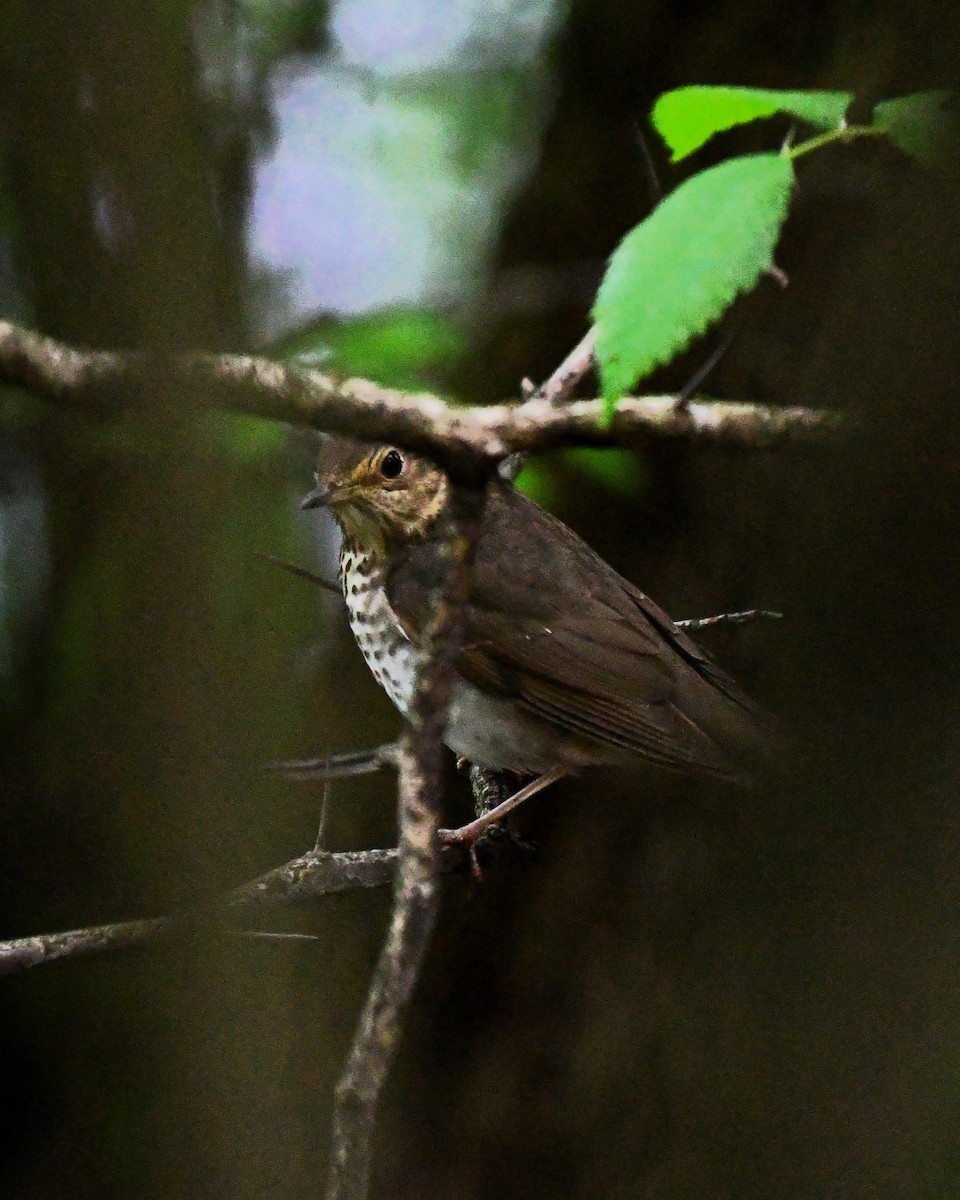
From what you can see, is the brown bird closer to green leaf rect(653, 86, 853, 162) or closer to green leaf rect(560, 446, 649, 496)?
green leaf rect(560, 446, 649, 496)

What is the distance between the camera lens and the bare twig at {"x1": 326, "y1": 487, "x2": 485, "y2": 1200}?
1.26m

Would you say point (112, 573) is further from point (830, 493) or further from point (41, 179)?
point (830, 493)

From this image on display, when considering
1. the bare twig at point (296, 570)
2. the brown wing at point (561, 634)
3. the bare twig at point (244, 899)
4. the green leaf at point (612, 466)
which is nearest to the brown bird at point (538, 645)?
the brown wing at point (561, 634)

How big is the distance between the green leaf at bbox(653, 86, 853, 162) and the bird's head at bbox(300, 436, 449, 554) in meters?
1.20

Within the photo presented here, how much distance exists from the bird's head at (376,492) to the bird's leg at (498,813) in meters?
0.54

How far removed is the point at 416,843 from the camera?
4.20ft

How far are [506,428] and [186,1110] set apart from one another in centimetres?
166

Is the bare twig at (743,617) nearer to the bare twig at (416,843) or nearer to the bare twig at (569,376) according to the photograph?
the bare twig at (569,376)

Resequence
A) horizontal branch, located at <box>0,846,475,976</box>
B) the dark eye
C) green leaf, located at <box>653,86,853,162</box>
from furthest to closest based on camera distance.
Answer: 1. the dark eye
2. horizontal branch, located at <box>0,846,475,976</box>
3. green leaf, located at <box>653,86,853,162</box>

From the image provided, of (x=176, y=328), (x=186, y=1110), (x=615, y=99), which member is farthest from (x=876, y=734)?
(x=615, y=99)

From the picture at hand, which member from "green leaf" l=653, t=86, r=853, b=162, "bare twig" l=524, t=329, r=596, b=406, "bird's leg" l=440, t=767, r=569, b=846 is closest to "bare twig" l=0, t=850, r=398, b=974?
"bird's leg" l=440, t=767, r=569, b=846

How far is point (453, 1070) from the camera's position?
274cm

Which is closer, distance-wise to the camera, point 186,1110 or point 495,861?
point 186,1110

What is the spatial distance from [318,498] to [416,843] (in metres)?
1.38
